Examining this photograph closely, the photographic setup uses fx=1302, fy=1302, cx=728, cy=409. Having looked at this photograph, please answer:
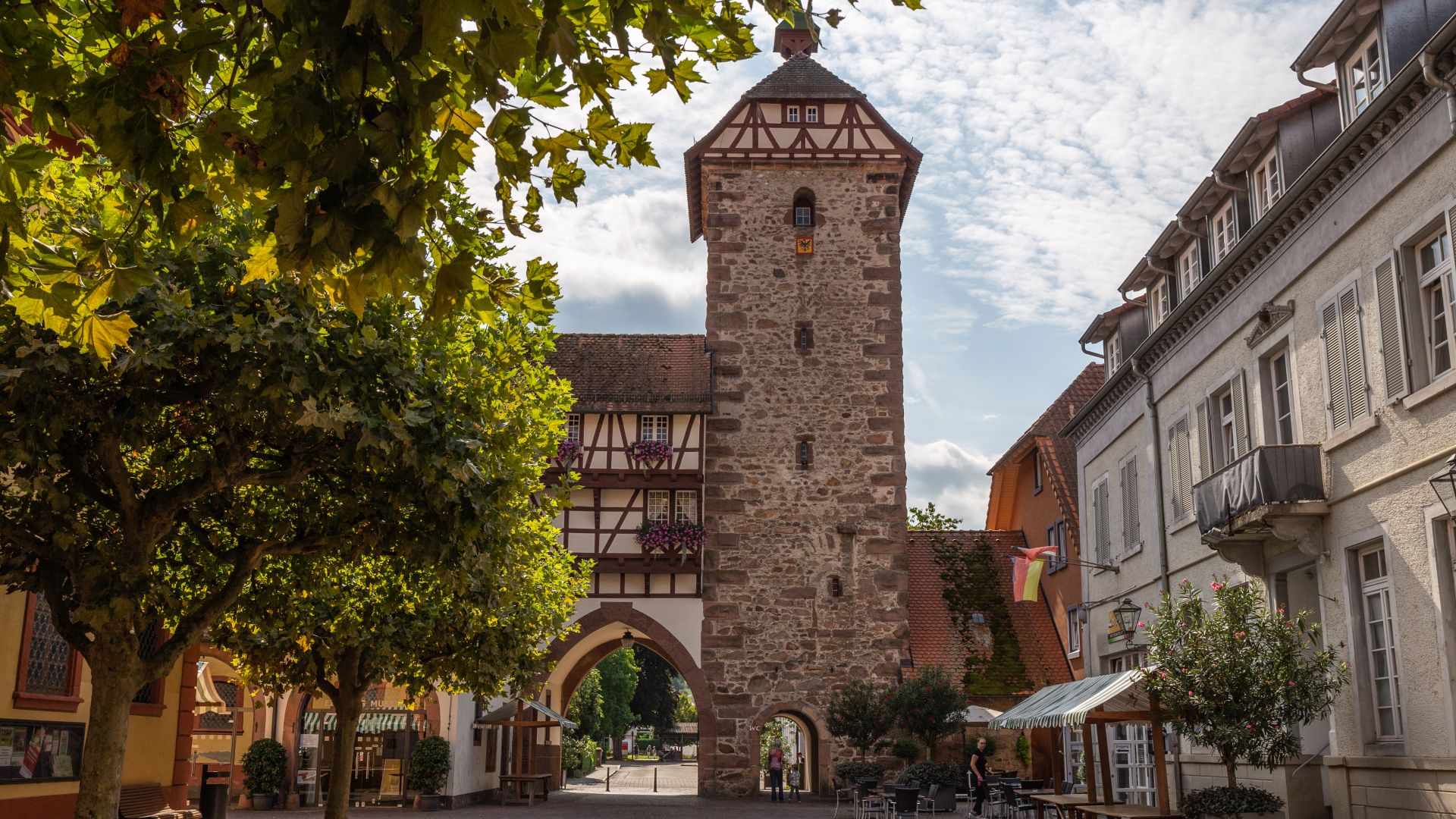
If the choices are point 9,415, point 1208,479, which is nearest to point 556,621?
point 1208,479

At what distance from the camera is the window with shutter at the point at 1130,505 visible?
20.5 meters

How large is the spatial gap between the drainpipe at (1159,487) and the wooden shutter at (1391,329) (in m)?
6.70

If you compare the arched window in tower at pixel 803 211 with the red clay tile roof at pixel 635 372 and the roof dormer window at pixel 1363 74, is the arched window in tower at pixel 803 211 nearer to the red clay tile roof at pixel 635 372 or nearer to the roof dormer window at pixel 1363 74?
the red clay tile roof at pixel 635 372

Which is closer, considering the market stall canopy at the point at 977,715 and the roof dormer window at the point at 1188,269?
the roof dormer window at the point at 1188,269

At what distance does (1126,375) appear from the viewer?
20.8m

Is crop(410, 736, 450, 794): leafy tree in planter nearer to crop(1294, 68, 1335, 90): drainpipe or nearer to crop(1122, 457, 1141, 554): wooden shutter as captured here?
crop(1122, 457, 1141, 554): wooden shutter

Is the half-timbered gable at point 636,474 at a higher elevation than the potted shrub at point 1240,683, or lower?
higher

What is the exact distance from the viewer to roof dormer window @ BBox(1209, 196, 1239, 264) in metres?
16.3

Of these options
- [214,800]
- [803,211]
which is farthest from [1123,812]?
[803,211]

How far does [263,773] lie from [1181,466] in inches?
757

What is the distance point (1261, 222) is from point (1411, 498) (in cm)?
406

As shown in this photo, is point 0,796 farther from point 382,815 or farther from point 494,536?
point 382,815

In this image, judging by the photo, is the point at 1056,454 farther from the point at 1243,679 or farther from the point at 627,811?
the point at 1243,679

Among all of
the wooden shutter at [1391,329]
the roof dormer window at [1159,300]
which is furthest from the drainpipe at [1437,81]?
the roof dormer window at [1159,300]
